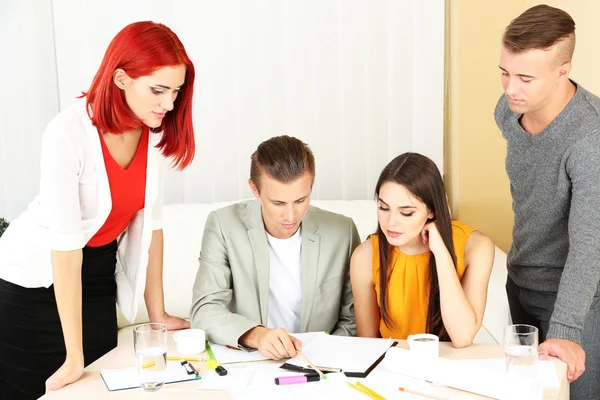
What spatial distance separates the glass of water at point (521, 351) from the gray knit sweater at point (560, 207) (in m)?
0.18

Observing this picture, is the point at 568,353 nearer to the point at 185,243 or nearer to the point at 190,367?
the point at 190,367

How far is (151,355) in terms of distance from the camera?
5.07ft

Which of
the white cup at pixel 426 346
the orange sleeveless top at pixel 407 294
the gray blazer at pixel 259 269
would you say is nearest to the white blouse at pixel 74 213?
the gray blazer at pixel 259 269

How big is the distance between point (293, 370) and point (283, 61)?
2158 millimetres

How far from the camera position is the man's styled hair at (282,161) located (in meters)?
1.94

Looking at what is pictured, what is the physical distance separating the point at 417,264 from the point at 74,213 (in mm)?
927

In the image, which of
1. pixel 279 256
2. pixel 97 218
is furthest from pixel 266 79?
pixel 97 218

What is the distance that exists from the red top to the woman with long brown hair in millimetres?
623

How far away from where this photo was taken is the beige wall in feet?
11.0

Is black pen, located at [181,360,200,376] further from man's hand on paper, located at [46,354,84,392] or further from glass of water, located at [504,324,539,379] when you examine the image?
glass of water, located at [504,324,539,379]

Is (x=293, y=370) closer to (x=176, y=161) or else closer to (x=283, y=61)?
(x=176, y=161)

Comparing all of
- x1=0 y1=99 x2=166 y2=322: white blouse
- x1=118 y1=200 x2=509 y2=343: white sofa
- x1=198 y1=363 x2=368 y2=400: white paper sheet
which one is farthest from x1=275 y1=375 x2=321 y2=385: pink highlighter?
x1=118 y1=200 x2=509 y2=343: white sofa

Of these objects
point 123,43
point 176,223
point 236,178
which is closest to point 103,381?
point 123,43

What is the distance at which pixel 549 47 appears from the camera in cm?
169
